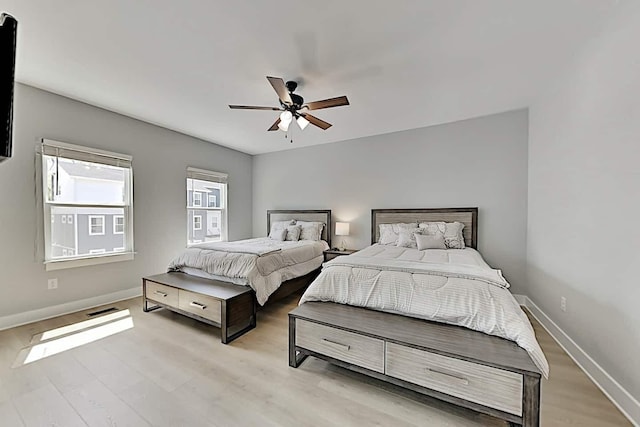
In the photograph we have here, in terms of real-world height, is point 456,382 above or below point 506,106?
below

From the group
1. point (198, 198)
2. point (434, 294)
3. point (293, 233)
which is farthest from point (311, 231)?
point (434, 294)

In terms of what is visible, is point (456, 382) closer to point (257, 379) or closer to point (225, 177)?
point (257, 379)

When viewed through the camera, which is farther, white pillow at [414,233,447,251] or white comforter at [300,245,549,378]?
white pillow at [414,233,447,251]

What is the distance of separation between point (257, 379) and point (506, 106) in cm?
416

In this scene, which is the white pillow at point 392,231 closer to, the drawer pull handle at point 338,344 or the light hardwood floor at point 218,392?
the light hardwood floor at point 218,392

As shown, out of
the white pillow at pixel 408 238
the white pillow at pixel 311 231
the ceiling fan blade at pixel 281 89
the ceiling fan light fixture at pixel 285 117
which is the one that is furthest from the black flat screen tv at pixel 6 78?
the white pillow at pixel 311 231

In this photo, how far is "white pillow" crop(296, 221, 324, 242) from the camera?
15.4 ft

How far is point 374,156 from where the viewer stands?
449 cm

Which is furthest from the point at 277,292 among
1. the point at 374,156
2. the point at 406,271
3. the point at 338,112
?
the point at 374,156

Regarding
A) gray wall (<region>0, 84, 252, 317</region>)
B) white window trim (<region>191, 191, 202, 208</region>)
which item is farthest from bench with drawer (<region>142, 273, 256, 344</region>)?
white window trim (<region>191, 191, 202, 208</region>)

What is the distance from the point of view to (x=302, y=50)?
215 cm

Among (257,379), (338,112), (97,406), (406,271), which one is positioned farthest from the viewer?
(338,112)

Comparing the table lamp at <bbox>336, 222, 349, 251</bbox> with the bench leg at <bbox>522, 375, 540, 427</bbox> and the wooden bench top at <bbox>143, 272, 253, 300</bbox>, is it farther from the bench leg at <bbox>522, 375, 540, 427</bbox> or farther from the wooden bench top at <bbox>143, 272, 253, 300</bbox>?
the bench leg at <bbox>522, 375, 540, 427</bbox>

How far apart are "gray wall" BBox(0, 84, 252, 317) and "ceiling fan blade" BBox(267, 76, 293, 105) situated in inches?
105
